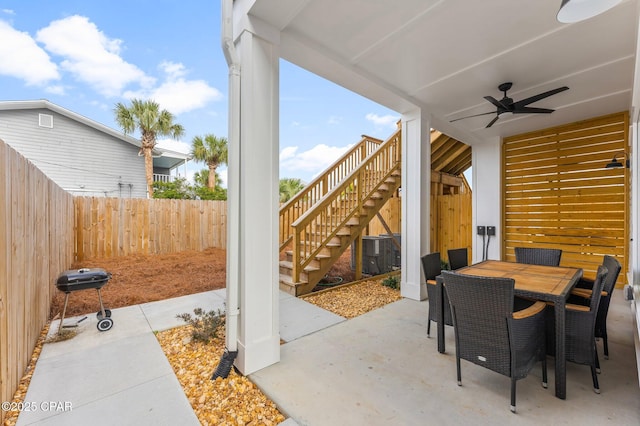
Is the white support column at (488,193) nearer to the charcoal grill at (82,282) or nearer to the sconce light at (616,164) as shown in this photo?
the sconce light at (616,164)

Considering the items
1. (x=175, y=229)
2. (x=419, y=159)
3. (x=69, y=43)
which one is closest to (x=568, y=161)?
(x=419, y=159)

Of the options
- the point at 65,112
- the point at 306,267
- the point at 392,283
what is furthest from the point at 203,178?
the point at 392,283

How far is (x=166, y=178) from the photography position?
12.8 m

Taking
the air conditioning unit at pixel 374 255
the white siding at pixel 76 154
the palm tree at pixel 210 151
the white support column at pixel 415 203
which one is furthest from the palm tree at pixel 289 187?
the white support column at pixel 415 203

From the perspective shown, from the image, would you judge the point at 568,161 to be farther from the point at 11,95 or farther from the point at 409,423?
the point at 11,95

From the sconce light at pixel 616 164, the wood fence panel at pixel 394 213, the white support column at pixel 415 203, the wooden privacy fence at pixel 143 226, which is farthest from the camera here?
the wood fence panel at pixel 394 213

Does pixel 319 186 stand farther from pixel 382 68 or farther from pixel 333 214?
pixel 382 68

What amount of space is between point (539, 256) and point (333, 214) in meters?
3.46

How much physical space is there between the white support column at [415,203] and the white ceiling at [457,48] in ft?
1.46

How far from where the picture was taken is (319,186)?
6.05 m

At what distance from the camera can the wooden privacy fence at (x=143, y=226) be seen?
6.23 meters

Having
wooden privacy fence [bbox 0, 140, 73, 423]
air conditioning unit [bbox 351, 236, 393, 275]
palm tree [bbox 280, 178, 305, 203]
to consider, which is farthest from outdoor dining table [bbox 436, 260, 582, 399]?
palm tree [bbox 280, 178, 305, 203]

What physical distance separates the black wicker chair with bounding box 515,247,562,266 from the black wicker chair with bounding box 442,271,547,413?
206 centimetres

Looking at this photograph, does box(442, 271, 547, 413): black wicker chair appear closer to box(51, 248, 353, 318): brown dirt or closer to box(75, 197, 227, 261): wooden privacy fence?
box(51, 248, 353, 318): brown dirt
